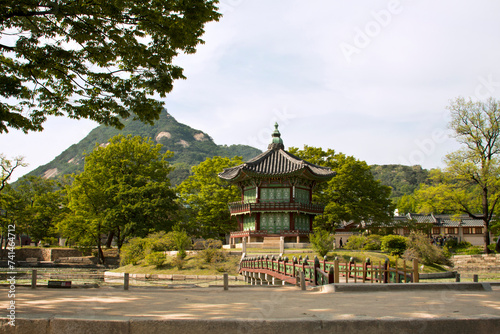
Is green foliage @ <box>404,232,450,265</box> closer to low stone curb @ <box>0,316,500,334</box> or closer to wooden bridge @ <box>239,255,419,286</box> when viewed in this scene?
wooden bridge @ <box>239,255,419,286</box>

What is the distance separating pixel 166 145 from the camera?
547 feet

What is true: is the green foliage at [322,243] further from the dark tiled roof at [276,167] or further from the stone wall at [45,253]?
the stone wall at [45,253]

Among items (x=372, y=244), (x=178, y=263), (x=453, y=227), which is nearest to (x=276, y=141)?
(x=372, y=244)

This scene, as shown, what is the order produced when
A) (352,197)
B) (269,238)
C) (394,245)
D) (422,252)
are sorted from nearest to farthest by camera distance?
(422,252), (394,245), (269,238), (352,197)

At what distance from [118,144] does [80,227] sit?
9.79m

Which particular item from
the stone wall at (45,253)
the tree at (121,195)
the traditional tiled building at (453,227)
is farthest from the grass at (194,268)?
the traditional tiled building at (453,227)

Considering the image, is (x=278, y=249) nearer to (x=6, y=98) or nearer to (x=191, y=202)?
(x=191, y=202)

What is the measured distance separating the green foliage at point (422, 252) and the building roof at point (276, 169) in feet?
39.8

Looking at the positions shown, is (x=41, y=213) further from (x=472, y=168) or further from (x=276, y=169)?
(x=472, y=168)

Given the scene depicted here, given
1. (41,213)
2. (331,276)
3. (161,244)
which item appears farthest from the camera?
(41,213)

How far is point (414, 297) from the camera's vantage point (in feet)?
33.3

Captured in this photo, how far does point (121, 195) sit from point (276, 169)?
1630cm

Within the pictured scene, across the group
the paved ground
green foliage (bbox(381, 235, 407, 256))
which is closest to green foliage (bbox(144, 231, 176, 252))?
green foliage (bbox(381, 235, 407, 256))

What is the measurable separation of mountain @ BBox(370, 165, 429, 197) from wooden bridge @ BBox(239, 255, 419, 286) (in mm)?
100861
